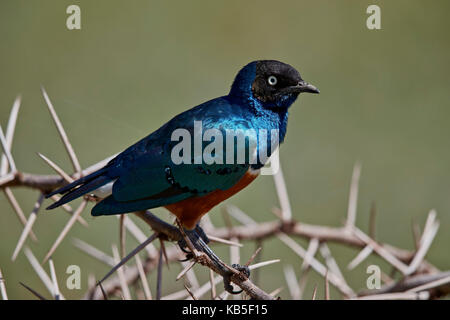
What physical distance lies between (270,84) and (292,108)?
3.68 meters

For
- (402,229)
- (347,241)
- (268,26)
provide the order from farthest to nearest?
(268,26)
(402,229)
(347,241)

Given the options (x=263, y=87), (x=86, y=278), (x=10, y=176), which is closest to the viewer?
(x=10, y=176)

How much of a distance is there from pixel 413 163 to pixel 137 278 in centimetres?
469

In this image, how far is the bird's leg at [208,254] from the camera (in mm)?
2975

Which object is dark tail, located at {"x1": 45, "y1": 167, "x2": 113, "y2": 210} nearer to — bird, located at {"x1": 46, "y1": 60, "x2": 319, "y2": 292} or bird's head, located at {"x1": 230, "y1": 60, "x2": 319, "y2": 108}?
bird, located at {"x1": 46, "y1": 60, "x2": 319, "y2": 292}

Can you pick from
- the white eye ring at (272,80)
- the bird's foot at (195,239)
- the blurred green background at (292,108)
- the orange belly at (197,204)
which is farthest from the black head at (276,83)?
the blurred green background at (292,108)

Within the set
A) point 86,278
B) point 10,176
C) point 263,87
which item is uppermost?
point 263,87

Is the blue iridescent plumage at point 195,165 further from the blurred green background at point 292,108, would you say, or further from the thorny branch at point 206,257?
the blurred green background at point 292,108

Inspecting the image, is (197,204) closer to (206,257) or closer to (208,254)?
(208,254)

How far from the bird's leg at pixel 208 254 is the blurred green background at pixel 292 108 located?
2619mm

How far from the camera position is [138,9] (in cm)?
733

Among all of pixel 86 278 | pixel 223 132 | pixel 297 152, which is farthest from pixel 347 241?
pixel 297 152

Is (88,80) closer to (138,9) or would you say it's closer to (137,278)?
(138,9)

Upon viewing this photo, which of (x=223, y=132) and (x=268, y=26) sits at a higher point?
(x=268, y=26)
